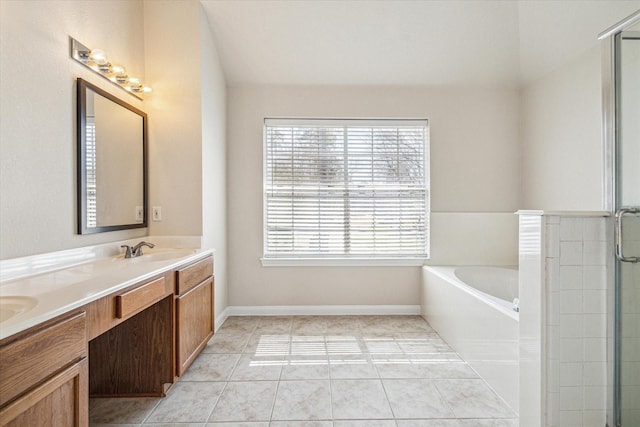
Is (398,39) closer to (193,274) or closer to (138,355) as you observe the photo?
(193,274)

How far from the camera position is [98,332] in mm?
1290

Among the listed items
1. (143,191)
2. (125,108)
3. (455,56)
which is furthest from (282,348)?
(455,56)

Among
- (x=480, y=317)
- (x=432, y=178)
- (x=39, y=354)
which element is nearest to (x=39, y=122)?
(x=39, y=354)

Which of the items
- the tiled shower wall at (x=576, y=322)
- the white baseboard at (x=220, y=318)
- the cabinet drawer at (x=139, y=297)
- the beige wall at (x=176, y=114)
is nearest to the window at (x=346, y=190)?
the white baseboard at (x=220, y=318)

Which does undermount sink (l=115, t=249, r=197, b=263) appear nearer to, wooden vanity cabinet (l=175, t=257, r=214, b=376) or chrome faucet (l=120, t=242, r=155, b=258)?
chrome faucet (l=120, t=242, r=155, b=258)

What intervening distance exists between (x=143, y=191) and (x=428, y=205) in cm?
276

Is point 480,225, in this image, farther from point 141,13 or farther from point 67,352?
point 141,13

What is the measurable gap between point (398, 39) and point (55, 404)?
3357 mm

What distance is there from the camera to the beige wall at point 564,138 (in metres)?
2.56

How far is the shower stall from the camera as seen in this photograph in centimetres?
147

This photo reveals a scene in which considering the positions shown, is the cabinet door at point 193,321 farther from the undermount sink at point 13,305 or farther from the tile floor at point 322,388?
the undermount sink at point 13,305

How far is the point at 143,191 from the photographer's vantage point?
2592mm

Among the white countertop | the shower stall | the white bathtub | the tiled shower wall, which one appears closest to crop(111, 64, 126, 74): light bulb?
the white countertop

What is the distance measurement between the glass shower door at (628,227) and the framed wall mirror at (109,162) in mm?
2899
